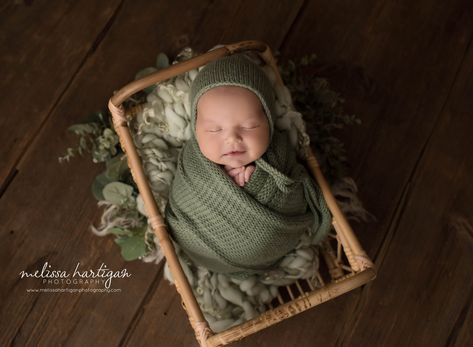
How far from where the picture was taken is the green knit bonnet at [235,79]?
0.94m

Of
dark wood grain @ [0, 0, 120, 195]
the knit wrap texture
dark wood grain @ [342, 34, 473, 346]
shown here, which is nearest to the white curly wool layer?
the knit wrap texture

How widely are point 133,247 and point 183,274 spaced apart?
27cm

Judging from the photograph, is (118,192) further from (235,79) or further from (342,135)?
(342,135)

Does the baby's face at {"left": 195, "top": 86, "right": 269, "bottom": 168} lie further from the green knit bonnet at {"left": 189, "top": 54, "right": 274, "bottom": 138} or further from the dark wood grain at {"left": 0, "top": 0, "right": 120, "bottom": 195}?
the dark wood grain at {"left": 0, "top": 0, "right": 120, "bottom": 195}

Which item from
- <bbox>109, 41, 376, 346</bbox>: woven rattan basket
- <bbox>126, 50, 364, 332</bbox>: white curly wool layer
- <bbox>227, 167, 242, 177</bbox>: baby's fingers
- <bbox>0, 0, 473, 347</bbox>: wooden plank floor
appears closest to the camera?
<bbox>109, 41, 376, 346</bbox>: woven rattan basket

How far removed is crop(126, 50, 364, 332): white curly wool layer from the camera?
1116 millimetres

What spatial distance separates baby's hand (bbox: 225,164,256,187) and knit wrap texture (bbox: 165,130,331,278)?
0.06ft

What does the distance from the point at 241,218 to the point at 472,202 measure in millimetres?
777

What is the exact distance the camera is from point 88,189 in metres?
1.29

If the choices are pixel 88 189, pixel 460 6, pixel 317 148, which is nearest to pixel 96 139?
pixel 88 189

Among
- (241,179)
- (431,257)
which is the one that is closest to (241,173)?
(241,179)

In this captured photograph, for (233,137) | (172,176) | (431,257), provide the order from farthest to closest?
(431,257), (172,176), (233,137)

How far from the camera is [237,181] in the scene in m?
1.01

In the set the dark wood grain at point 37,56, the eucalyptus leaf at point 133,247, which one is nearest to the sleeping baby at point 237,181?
the eucalyptus leaf at point 133,247
